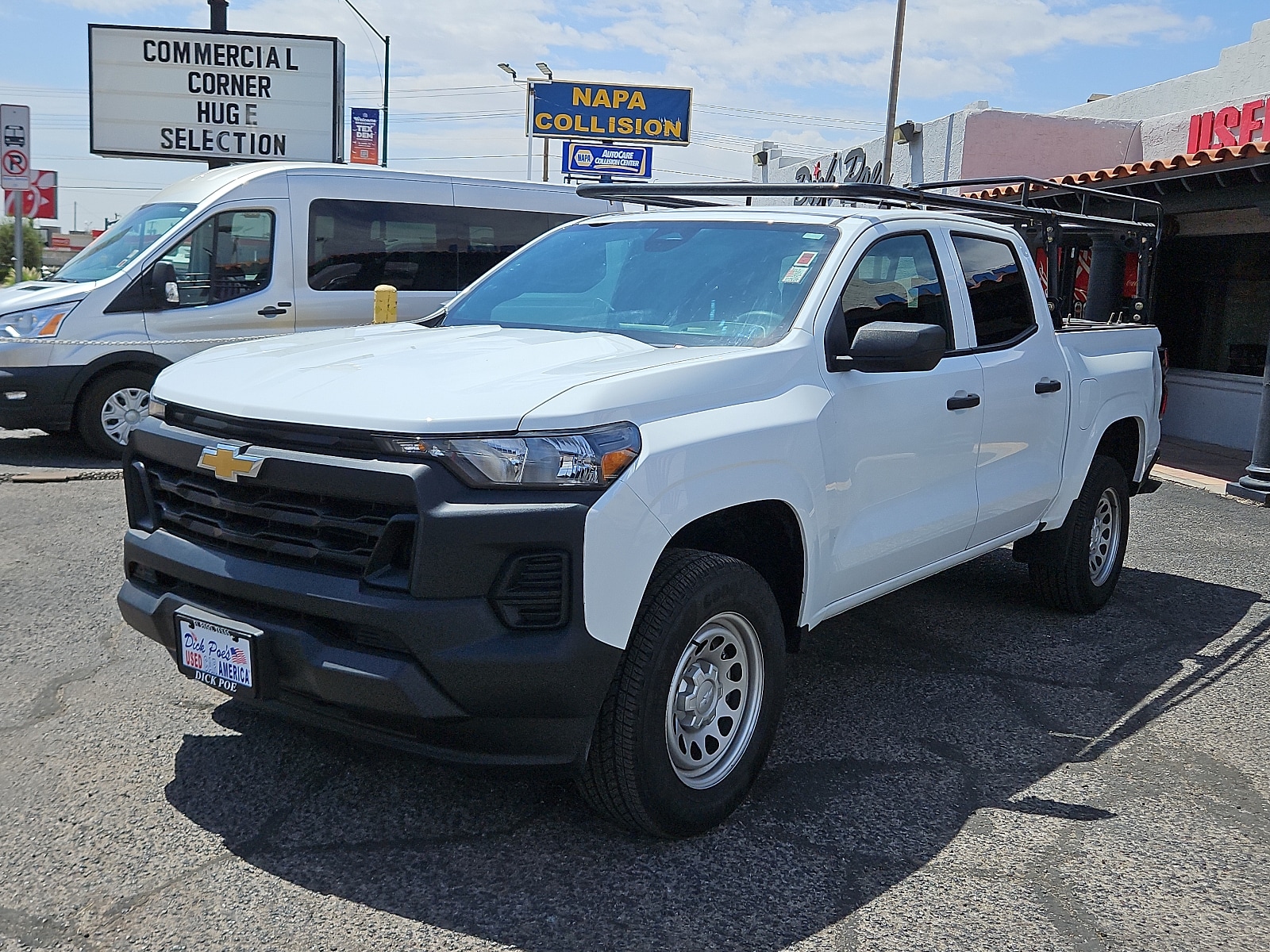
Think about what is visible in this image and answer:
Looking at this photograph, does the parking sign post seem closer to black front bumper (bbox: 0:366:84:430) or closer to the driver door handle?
black front bumper (bbox: 0:366:84:430)

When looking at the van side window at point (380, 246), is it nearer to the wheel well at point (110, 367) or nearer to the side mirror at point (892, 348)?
the wheel well at point (110, 367)

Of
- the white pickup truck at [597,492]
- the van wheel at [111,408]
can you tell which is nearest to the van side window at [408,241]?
the van wheel at [111,408]

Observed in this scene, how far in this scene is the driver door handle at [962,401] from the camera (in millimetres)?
4539

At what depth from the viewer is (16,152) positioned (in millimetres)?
14367

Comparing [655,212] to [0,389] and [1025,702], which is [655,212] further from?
[0,389]

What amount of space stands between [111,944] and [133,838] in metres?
0.53

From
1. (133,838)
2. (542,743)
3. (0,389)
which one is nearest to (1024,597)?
(542,743)

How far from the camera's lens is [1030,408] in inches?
202

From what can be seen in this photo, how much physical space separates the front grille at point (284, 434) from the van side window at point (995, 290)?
2.80 m

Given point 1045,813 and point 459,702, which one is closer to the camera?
point 459,702

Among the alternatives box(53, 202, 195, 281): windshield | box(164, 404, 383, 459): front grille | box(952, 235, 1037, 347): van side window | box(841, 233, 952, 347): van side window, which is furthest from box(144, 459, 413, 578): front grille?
box(53, 202, 195, 281): windshield

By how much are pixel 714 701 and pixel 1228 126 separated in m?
14.7

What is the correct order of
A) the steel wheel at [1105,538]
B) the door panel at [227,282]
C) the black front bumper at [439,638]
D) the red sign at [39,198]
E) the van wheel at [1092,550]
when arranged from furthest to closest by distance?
the red sign at [39,198], the door panel at [227,282], the steel wheel at [1105,538], the van wheel at [1092,550], the black front bumper at [439,638]

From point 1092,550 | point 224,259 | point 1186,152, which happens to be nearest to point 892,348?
point 1092,550
